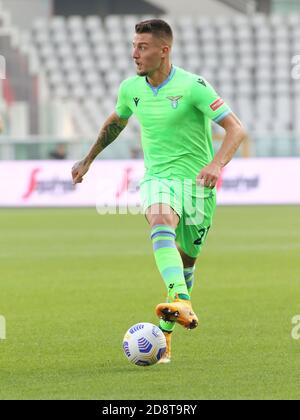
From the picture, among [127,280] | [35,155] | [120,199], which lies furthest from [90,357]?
[35,155]

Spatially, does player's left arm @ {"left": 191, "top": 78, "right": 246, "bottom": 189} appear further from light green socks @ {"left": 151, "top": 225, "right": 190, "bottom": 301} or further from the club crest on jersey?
light green socks @ {"left": 151, "top": 225, "right": 190, "bottom": 301}

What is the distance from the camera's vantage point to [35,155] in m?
31.7

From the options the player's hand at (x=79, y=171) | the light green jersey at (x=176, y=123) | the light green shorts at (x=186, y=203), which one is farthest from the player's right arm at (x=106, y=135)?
the light green shorts at (x=186, y=203)

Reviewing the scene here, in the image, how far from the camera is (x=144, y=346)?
7230mm

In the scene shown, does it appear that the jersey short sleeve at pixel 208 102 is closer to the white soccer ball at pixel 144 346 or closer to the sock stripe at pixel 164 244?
the sock stripe at pixel 164 244

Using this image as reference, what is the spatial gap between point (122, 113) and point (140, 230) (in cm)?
1412

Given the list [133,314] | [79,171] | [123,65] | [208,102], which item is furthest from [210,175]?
[123,65]

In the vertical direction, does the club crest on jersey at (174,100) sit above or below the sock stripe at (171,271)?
above

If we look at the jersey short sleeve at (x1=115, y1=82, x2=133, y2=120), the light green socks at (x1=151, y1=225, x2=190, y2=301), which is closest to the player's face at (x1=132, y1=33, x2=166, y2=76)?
the jersey short sleeve at (x1=115, y1=82, x2=133, y2=120)

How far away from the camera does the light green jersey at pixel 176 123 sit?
7602mm

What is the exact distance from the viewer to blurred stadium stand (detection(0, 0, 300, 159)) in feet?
118

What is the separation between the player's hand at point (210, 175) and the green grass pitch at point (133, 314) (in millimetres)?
1153

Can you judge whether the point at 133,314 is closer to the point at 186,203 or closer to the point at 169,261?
the point at 186,203

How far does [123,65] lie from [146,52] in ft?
101
